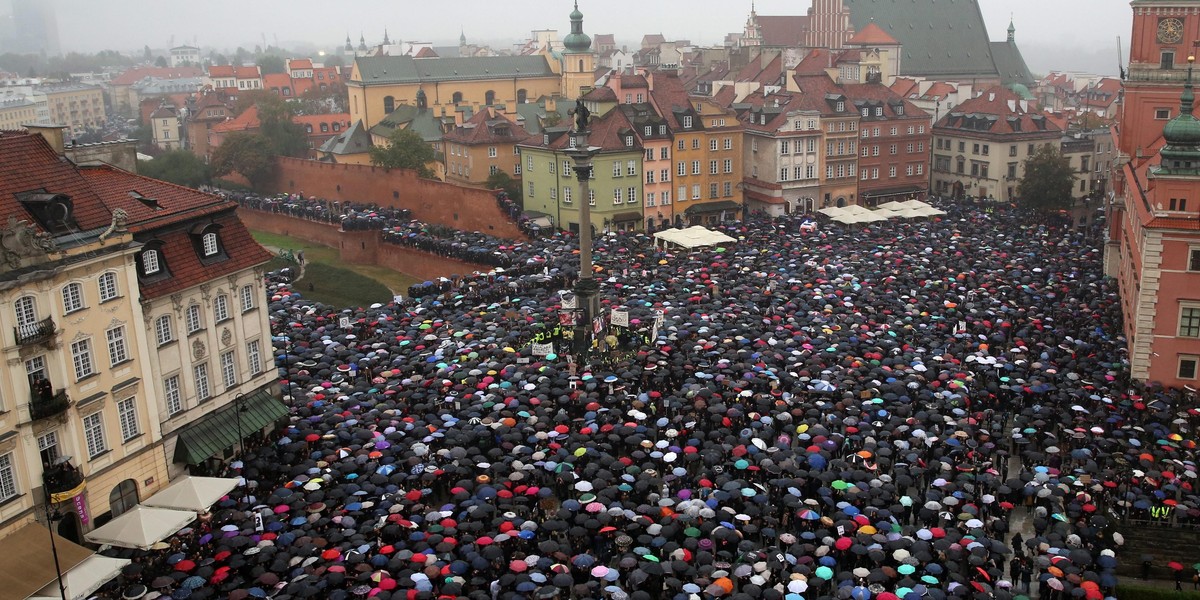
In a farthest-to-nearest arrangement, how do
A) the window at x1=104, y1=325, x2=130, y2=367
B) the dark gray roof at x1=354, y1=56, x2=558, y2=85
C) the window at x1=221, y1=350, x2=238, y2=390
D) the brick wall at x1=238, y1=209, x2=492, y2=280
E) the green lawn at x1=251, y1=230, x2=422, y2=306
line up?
the dark gray roof at x1=354, y1=56, x2=558, y2=85 → the brick wall at x1=238, y1=209, x2=492, y2=280 → the green lawn at x1=251, y1=230, x2=422, y2=306 → the window at x1=221, y1=350, x2=238, y2=390 → the window at x1=104, y1=325, x2=130, y2=367

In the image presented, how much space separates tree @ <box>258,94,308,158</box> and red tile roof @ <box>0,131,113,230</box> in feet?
255

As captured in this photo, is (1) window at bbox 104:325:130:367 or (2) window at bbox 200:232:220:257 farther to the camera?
(2) window at bbox 200:232:220:257

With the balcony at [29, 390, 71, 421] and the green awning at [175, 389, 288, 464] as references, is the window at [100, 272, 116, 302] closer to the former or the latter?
the balcony at [29, 390, 71, 421]

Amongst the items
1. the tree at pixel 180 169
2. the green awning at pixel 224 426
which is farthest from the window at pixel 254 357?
the tree at pixel 180 169

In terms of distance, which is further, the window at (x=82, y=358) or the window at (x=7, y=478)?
the window at (x=82, y=358)

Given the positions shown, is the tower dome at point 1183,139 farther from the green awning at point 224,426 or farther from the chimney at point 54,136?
the chimney at point 54,136

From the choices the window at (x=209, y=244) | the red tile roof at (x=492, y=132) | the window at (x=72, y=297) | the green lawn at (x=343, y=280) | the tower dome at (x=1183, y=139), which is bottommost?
the green lawn at (x=343, y=280)

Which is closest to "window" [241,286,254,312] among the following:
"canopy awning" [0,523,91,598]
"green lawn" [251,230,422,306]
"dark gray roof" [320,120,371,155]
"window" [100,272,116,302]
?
"window" [100,272,116,302]

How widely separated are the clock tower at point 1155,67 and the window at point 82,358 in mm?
51420

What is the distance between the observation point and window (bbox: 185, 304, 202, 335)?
116 feet

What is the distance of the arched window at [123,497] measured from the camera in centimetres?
3206

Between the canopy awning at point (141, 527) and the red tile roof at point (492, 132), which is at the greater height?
the red tile roof at point (492, 132)

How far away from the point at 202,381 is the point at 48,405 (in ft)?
23.8

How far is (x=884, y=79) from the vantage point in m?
97.8
